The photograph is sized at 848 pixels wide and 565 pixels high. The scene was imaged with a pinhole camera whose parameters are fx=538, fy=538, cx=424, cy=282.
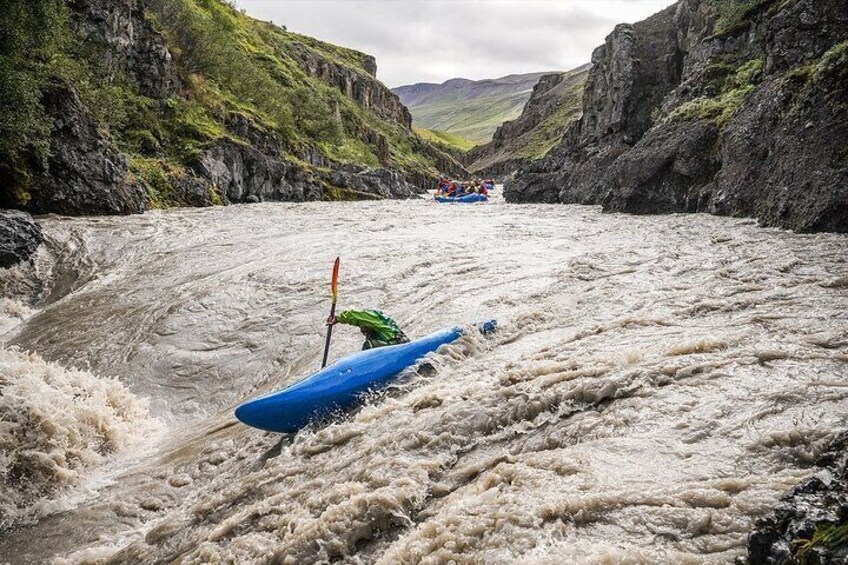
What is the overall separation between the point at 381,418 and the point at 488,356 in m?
2.09

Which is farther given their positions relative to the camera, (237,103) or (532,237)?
(237,103)

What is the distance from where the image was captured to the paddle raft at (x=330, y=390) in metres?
6.33

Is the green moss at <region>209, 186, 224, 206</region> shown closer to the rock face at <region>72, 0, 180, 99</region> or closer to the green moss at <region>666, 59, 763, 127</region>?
the rock face at <region>72, 0, 180, 99</region>

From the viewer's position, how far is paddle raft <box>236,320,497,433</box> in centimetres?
633

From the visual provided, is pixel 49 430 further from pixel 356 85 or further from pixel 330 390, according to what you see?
pixel 356 85

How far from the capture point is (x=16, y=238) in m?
14.2

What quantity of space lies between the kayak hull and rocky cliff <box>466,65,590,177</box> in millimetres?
113303

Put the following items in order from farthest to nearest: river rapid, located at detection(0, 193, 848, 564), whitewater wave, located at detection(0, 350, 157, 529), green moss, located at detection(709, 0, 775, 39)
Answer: green moss, located at detection(709, 0, 775, 39) < whitewater wave, located at detection(0, 350, 157, 529) < river rapid, located at detection(0, 193, 848, 564)

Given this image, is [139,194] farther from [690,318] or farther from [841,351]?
[841,351]

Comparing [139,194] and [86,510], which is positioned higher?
[139,194]

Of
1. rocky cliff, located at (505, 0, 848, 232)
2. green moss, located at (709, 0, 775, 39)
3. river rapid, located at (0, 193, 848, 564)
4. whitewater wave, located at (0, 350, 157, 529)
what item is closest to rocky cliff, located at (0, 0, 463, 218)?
river rapid, located at (0, 193, 848, 564)

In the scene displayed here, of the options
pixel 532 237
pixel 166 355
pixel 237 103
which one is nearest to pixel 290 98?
pixel 237 103

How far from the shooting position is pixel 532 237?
19.5 metres

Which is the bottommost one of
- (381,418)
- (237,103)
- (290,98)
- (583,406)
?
(381,418)
